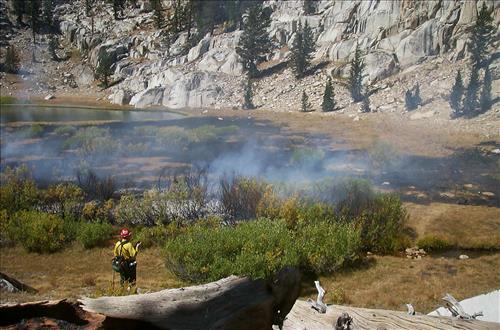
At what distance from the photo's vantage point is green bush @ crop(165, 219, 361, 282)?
1184 cm

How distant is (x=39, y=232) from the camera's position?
55.0 ft

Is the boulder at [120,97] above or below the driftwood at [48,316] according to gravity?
below

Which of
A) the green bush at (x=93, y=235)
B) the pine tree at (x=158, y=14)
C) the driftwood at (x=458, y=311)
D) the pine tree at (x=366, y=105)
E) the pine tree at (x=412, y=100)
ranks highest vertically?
the pine tree at (x=158, y=14)

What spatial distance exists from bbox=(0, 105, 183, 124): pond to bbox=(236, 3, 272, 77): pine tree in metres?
19.0

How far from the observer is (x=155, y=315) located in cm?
376

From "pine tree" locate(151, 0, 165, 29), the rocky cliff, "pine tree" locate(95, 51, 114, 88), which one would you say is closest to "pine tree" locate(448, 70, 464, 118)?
the rocky cliff

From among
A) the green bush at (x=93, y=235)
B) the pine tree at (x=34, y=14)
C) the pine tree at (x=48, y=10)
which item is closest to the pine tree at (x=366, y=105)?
the green bush at (x=93, y=235)

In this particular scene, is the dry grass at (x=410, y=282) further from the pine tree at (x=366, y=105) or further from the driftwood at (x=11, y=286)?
the pine tree at (x=366, y=105)

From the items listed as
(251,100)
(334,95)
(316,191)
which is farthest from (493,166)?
(251,100)

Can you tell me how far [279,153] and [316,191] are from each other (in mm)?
11442

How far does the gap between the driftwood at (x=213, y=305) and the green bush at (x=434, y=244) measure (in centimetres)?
1228

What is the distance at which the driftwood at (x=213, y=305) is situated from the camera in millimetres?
3658

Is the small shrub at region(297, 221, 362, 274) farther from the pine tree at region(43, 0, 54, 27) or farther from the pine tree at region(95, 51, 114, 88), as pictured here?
the pine tree at region(95, 51, 114, 88)

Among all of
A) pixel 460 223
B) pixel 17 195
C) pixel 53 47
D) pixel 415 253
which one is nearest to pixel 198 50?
pixel 53 47
